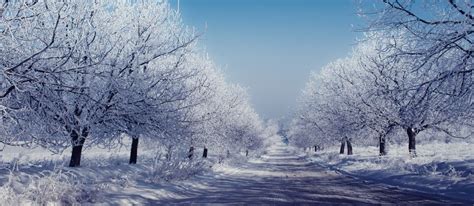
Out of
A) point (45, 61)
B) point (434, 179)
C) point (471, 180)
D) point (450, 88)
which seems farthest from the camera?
point (434, 179)

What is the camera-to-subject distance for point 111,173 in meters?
16.1

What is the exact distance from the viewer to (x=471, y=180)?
14016mm

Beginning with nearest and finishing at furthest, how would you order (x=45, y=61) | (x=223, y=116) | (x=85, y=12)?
(x=45, y=61), (x=85, y=12), (x=223, y=116)

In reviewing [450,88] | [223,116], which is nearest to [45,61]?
[450,88]

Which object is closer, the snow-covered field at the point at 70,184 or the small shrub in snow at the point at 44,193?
the small shrub in snow at the point at 44,193

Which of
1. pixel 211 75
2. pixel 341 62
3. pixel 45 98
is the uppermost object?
pixel 341 62

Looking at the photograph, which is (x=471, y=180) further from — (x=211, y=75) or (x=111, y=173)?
(x=211, y=75)

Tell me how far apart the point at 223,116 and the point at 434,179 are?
64.4 feet

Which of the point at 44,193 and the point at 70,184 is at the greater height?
the point at 70,184

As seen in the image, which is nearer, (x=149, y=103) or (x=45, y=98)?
(x=45, y=98)

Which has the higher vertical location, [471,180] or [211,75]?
[211,75]

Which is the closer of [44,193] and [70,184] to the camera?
[44,193]

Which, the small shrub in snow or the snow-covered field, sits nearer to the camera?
the small shrub in snow

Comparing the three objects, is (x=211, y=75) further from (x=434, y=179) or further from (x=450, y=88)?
(x=450, y=88)
